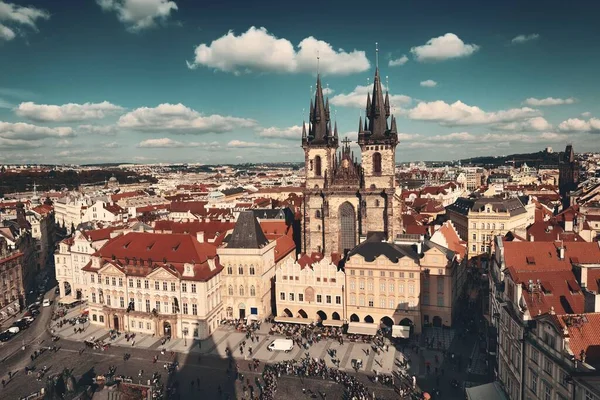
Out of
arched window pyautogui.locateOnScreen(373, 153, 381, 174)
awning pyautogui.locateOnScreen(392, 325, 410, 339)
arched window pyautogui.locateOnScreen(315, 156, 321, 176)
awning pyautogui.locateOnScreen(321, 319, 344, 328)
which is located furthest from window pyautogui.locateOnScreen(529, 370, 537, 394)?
arched window pyautogui.locateOnScreen(315, 156, 321, 176)

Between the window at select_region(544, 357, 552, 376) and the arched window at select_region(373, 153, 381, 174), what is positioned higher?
the arched window at select_region(373, 153, 381, 174)

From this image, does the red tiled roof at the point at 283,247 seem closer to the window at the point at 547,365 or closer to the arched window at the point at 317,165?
the arched window at the point at 317,165

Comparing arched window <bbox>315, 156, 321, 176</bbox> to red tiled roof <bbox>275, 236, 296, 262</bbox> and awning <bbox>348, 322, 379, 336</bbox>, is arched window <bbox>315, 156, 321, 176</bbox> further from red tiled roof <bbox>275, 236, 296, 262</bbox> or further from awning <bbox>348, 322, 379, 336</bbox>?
awning <bbox>348, 322, 379, 336</bbox>

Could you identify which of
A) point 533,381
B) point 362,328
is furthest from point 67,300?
point 533,381

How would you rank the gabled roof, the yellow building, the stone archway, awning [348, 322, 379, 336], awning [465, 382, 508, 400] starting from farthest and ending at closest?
the yellow building < the gabled roof < the stone archway < awning [348, 322, 379, 336] < awning [465, 382, 508, 400]

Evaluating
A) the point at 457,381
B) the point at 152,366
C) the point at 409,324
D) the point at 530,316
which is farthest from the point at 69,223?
the point at 530,316

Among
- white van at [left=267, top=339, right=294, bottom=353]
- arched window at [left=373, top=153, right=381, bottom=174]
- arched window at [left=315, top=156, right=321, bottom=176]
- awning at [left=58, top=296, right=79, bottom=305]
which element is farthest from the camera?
arched window at [left=315, top=156, right=321, bottom=176]
